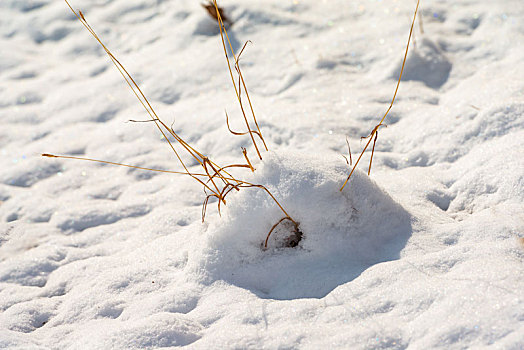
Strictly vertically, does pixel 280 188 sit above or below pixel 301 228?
above

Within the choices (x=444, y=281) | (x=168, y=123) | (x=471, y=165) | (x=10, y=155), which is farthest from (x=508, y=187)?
(x=10, y=155)

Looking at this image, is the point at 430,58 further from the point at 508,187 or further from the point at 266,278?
the point at 266,278

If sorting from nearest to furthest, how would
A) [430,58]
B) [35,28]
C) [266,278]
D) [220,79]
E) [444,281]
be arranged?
[444,281]
[266,278]
[430,58]
[220,79]
[35,28]

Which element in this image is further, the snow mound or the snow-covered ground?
the snow mound

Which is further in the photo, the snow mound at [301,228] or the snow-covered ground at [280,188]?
the snow mound at [301,228]
